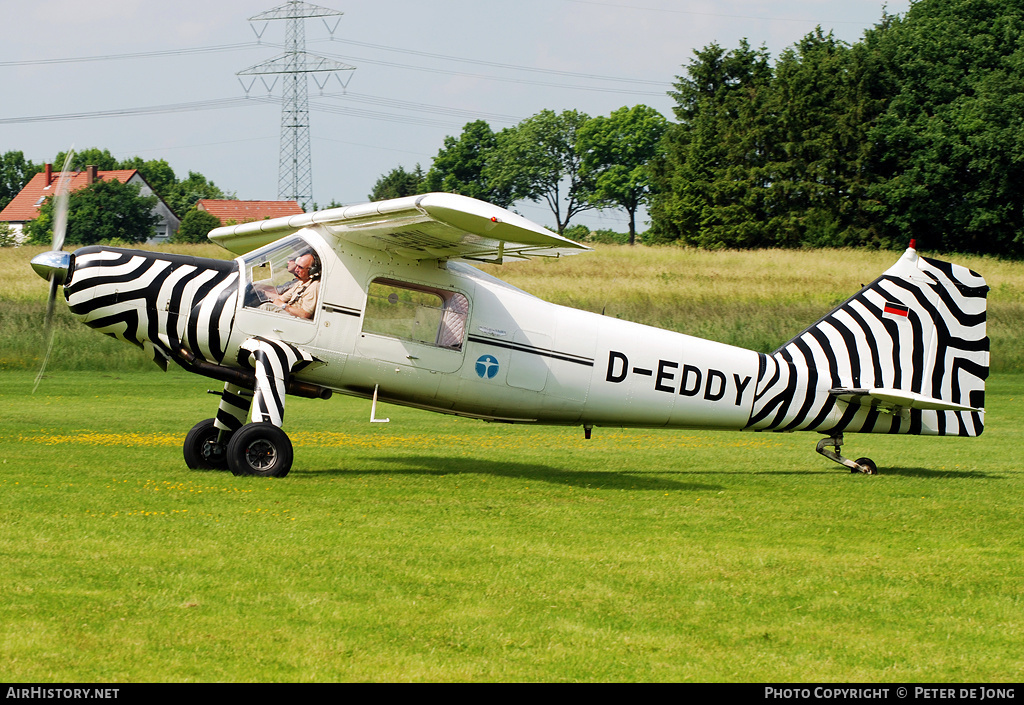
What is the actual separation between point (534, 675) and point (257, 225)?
10647mm

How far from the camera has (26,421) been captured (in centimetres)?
1945

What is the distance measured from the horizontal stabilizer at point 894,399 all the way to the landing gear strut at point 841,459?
0.67 meters

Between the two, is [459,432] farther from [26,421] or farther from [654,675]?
[654,675]

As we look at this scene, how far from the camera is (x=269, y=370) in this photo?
12.7 meters

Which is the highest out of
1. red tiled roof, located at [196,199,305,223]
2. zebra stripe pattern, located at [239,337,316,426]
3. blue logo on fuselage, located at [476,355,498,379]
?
red tiled roof, located at [196,199,305,223]

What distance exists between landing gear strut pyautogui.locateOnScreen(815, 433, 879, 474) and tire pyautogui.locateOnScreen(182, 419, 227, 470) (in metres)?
8.33

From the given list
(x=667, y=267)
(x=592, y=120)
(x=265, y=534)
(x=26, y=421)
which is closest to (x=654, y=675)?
(x=265, y=534)

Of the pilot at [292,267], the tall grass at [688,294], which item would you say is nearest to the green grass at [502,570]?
the pilot at [292,267]

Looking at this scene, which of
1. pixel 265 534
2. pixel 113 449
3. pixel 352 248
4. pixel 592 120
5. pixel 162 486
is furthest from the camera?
pixel 592 120

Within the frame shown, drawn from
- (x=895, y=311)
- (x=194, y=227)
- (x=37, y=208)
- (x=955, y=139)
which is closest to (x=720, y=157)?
(x=955, y=139)

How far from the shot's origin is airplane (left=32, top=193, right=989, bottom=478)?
12.6m

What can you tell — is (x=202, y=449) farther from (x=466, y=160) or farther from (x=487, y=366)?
(x=466, y=160)

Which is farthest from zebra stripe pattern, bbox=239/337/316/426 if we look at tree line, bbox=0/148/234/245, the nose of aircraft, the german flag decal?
tree line, bbox=0/148/234/245

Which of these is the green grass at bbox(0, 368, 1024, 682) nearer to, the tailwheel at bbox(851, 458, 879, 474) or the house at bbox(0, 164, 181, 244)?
the tailwheel at bbox(851, 458, 879, 474)
